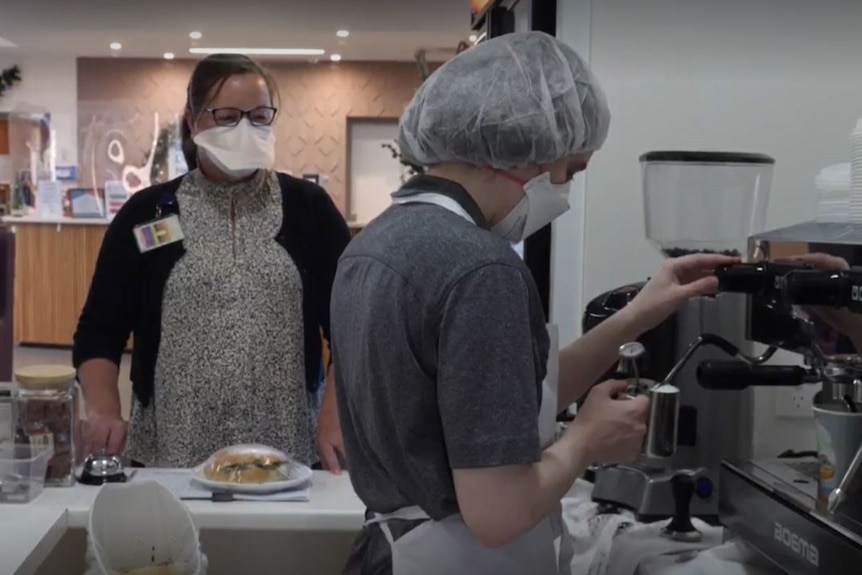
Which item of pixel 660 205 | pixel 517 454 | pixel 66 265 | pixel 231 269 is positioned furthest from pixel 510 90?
pixel 66 265

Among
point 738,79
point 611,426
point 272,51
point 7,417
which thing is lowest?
point 7,417

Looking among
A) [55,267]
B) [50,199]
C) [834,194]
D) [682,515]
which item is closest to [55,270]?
[55,267]

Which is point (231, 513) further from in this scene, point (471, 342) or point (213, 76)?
point (213, 76)

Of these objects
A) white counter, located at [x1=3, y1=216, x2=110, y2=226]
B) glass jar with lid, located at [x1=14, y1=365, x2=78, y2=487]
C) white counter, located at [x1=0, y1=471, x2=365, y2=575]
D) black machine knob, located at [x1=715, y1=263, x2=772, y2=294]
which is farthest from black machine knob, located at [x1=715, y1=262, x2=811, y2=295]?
white counter, located at [x1=3, y1=216, x2=110, y2=226]

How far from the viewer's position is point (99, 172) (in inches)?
343

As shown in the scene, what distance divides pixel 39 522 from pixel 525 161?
97cm

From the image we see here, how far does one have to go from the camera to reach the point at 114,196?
8.34 meters

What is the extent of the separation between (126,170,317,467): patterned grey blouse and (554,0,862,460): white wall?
74cm

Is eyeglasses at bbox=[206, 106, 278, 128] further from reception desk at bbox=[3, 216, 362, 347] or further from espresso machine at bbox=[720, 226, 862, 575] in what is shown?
reception desk at bbox=[3, 216, 362, 347]

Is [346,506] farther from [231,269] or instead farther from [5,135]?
[5,135]

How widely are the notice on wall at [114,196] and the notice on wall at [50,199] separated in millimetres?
378

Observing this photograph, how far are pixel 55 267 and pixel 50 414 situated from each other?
21.1 feet

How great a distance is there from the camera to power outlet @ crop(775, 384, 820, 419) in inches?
73.1

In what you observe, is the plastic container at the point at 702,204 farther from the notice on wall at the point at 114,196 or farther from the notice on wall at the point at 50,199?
the notice on wall at the point at 50,199
